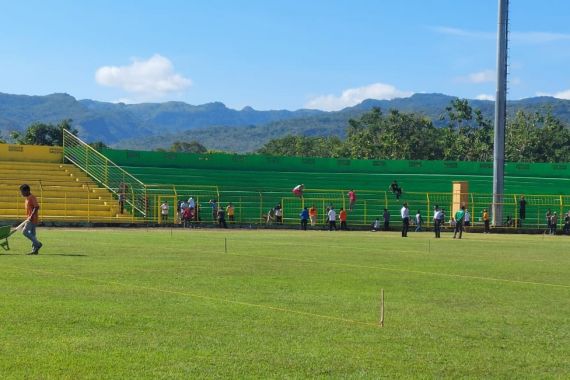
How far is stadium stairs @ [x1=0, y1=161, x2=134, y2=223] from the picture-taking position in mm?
49594

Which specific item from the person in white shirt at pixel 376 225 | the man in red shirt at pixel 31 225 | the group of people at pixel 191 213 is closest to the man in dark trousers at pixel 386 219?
the person in white shirt at pixel 376 225

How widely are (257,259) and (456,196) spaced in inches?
1450

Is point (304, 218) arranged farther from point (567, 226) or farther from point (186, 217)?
point (567, 226)

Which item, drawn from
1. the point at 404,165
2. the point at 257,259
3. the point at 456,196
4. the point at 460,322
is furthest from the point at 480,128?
the point at 460,322

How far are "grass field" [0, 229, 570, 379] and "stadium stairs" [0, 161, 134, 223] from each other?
27.6 m

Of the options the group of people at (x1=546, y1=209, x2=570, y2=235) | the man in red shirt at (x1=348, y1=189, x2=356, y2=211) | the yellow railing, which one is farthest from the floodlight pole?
the yellow railing

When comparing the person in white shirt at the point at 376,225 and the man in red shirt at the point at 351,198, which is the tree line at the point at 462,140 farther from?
the person in white shirt at the point at 376,225

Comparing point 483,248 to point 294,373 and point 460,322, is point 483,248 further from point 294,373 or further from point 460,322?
point 294,373

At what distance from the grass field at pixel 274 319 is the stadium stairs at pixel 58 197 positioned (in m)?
27.6

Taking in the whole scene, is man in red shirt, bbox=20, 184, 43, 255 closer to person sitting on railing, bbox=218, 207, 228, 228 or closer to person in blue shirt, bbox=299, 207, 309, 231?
person sitting on railing, bbox=218, 207, 228, 228

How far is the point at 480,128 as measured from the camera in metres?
118

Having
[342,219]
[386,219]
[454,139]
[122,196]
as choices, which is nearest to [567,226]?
[386,219]

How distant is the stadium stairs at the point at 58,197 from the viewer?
1953 inches

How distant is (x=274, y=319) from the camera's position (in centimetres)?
1231
